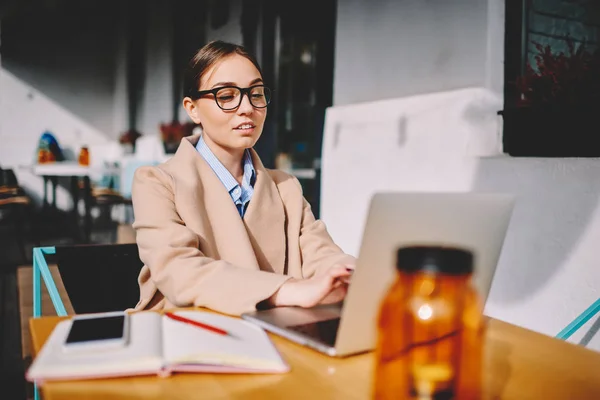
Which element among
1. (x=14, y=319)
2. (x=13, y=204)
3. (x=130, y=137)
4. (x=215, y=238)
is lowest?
(x=14, y=319)

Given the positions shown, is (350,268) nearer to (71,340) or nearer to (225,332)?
(225,332)

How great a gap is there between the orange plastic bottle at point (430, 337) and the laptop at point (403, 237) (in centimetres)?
9

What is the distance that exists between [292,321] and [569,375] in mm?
422

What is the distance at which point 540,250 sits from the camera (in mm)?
1871

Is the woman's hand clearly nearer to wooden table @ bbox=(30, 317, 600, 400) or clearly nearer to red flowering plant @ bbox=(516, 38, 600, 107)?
wooden table @ bbox=(30, 317, 600, 400)

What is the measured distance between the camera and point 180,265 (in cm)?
107

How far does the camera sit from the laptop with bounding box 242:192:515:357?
2.00 feet

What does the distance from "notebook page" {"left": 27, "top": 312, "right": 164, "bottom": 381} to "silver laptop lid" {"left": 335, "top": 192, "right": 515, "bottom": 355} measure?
0.83 ft

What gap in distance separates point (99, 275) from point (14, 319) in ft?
7.28

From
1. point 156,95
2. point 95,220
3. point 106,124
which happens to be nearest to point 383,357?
point 156,95

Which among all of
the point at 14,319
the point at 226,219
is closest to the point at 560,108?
the point at 226,219

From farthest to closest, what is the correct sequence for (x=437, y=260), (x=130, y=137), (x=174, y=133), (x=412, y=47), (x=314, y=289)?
1. (x=130, y=137)
2. (x=174, y=133)
3. (x=412, y=47)
4. (x=314, y=289)
5. (x=437, y=260)

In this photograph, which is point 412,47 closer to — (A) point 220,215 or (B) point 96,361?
(A) point 220,215

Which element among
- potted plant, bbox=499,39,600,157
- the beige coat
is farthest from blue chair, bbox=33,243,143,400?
potted plant, bbox=499,39,600,157
